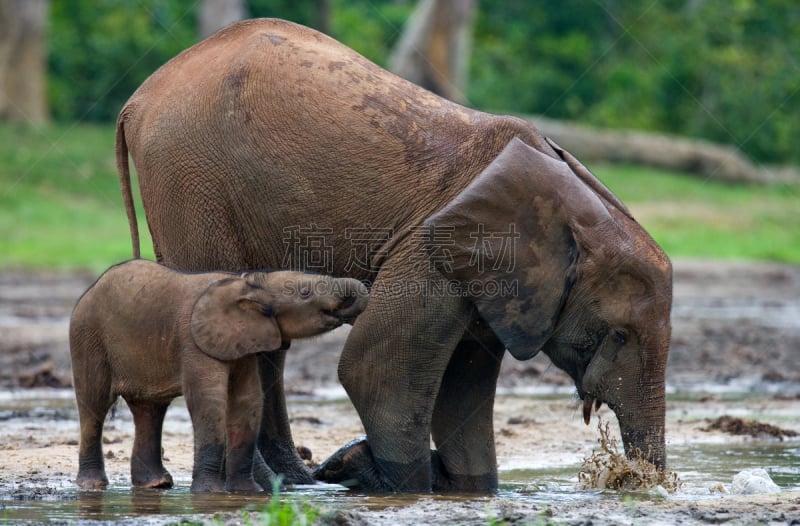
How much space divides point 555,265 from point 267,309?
4.64ft

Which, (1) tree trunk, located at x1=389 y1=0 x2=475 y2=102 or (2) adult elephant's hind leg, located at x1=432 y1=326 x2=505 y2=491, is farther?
(1) tree trunk, located at x1=389 y1=0 x2=475 y2=102

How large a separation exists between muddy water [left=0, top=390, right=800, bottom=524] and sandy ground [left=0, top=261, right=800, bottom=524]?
0.02 meters

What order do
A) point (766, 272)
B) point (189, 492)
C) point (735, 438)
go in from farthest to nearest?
point (766, 272), point (735, 438), point (189, 492)

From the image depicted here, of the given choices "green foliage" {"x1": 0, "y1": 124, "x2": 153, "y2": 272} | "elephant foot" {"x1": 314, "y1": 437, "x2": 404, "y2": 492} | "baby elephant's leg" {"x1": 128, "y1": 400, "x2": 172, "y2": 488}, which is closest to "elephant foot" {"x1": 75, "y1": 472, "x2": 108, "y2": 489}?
"baby elephant's leg" {"x1": 128, "y1": 400, "x2": 172, "y2": 488}

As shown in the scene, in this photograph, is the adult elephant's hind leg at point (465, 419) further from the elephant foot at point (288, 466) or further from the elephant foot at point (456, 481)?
the elephant foot at point (288, 466)

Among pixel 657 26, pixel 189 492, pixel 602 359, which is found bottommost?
pixel 189 492

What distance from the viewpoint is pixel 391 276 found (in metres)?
7.16

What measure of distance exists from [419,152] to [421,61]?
23.6 m

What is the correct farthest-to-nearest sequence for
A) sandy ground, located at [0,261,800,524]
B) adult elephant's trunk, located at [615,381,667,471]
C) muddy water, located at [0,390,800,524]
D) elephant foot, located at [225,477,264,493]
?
adult elephant's trunk, located at [615,381,667,471], elephant foot, located at [225,477,264,493], sandy ground, located at [0,261,800,524], muddy water, located at [0,390,800,524]

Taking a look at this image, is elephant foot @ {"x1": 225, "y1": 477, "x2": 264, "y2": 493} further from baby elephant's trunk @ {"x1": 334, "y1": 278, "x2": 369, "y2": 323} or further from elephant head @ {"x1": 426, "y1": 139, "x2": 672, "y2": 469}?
elephant head @ {"x1": 426, "y1": 139, "x2": 672, "y2": 469}

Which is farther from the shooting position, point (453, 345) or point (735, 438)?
point (735, 438)

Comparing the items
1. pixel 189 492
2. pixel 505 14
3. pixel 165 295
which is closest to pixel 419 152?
pixel 165 295

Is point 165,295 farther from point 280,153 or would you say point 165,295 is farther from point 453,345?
point 453,345

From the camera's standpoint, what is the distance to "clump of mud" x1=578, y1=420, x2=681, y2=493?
7.17 metres
